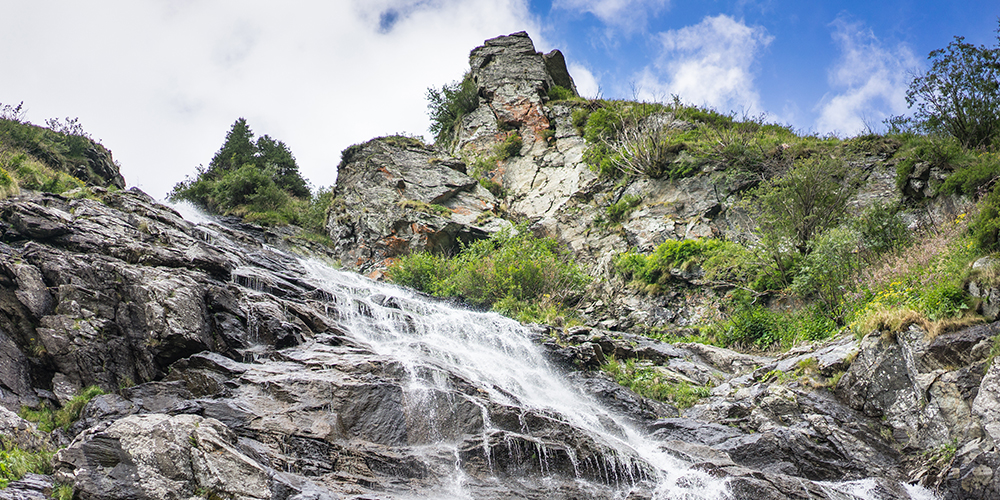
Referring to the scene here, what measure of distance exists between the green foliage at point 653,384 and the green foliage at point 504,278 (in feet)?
14.4

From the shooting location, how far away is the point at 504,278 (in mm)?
17578

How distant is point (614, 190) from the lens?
22.3 m

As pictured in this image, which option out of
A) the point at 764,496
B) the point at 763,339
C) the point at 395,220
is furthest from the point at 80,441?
the point at 395,220

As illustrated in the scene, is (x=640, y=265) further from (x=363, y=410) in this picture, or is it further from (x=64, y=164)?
(x=64, y=164)

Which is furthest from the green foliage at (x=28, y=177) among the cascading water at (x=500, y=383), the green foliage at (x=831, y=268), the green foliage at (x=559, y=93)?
the green foliage at (x=559, y=93)

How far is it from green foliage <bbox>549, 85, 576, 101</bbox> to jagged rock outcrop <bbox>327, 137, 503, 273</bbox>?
7.97 meters

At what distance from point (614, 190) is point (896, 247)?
11164mm

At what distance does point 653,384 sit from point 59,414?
10427 millimetres

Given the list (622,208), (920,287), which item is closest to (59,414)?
(920,287)

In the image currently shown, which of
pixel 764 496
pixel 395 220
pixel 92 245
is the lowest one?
pixel 764 496

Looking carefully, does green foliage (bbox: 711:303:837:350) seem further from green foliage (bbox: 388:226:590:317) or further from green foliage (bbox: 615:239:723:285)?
green foliage (bbox: 388:226:590:317)

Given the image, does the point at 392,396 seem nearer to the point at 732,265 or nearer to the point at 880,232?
the point at 732,265

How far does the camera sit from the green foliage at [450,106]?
3089cm

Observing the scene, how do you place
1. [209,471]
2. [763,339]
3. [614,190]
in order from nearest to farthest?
[209,471] → [763,339] → [614,190]
